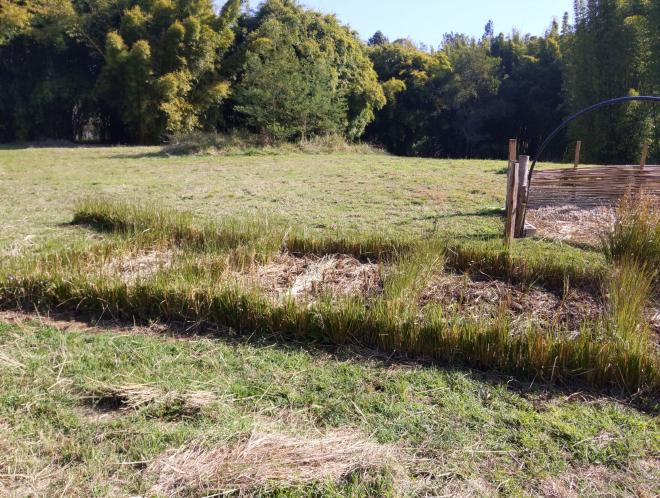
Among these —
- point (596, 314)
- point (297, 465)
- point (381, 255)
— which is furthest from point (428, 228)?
point (297, 465)

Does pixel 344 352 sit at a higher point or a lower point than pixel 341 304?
lower

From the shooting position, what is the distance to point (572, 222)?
5.66 meters

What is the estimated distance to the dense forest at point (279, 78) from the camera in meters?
16.7

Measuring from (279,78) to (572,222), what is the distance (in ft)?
41.6

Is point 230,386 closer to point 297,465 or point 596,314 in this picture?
point 297,465

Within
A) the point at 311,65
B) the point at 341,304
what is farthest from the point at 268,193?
the point at 311,65

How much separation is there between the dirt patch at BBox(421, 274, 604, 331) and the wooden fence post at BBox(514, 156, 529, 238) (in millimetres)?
1473

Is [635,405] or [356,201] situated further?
[356,201]

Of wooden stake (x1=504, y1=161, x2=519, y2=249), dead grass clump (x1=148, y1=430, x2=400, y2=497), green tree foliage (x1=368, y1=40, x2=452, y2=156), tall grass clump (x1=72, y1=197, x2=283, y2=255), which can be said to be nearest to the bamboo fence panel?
wooden stake (x1=504, y1=161, x2=519, y2=249)

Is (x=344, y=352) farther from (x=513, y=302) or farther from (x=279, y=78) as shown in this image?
(x=279, y=78)

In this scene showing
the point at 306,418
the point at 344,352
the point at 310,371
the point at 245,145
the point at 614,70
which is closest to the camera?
the point at 306,418

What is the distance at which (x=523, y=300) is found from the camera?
3.30 m

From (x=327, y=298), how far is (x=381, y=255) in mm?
1164

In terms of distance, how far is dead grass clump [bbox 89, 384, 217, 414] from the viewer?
221 cm
